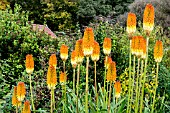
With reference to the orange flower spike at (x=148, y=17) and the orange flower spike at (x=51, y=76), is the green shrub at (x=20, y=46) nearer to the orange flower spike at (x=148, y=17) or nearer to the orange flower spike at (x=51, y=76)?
the orange flower spike at (x=51, y=76)

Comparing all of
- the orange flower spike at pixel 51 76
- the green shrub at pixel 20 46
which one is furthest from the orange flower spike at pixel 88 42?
the green shrub at pixel 20 46

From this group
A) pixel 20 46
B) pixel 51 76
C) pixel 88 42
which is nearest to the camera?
pixel 88 42

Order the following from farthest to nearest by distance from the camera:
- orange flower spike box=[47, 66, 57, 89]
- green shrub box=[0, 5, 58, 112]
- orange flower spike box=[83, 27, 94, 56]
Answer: green shrub box=[0, 5, 58, 112]
orange flower spike box=[47, 66, 57, 89]
orange flower spike box=[83, 27, 94, 56]

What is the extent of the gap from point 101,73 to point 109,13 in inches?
343

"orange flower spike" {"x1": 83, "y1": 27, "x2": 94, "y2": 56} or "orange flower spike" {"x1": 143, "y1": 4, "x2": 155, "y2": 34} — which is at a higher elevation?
"orange flower spike" {"x1": 143, "y1": 4, "x2": 155, "y2": 34}

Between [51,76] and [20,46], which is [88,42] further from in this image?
[20,46]

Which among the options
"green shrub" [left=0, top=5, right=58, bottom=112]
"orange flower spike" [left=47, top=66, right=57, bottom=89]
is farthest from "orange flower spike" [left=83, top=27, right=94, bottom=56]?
"green shrub" [left=0, top=5, right=58, bottom=112]

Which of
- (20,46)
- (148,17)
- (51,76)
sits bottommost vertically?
(20,46)

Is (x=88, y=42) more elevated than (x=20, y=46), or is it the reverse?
(x=88, y=42)

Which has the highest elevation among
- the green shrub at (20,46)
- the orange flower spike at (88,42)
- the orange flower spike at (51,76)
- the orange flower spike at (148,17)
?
the orange flower spike at (148,17)

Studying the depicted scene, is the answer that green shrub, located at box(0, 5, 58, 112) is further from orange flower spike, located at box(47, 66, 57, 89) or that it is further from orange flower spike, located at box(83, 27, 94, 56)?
orange flower spike, located at box(83, 27, 94, 56)

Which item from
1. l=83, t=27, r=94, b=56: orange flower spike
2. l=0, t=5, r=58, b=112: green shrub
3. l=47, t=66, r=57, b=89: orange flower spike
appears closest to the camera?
l=83, t=27, r=94, b=56: orange flower spike

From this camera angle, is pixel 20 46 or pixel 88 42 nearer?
pixel 88 42

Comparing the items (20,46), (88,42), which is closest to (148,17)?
(88,42)
